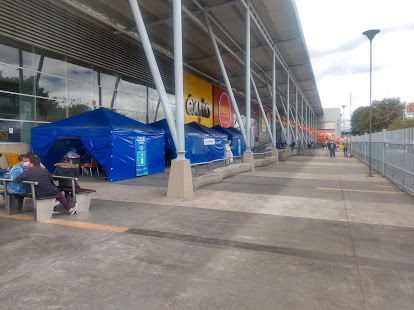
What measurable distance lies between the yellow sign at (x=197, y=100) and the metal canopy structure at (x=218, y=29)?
33.0 inches

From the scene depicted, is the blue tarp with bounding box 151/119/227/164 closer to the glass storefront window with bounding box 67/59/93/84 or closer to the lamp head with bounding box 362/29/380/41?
the glass storefront window with bounding box 67/59/93/84

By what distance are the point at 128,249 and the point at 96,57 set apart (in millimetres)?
14084

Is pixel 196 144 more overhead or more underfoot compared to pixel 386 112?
more underfoot

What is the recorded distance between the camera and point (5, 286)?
3299mm

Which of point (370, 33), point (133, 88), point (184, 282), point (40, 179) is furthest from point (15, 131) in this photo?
point (370, 33)

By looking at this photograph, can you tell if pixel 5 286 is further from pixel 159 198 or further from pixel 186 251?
pixel 159 198

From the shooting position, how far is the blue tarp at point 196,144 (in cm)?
1780

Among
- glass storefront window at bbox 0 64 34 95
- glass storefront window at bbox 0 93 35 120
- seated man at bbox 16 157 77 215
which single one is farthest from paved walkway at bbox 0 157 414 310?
glass storefront window at bbox 0 64 34 95

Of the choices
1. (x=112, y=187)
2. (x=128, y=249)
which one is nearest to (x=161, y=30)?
(x=112, y=187)

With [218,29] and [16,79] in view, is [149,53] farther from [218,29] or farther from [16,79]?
[218,29]

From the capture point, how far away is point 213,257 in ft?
13.7

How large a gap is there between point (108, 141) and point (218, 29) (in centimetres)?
1133

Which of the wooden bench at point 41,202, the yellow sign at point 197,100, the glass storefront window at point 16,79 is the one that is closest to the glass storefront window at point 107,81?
the glass storefront window at point 16,79

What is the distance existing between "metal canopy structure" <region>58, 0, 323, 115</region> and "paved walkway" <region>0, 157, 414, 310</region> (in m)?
11.7
